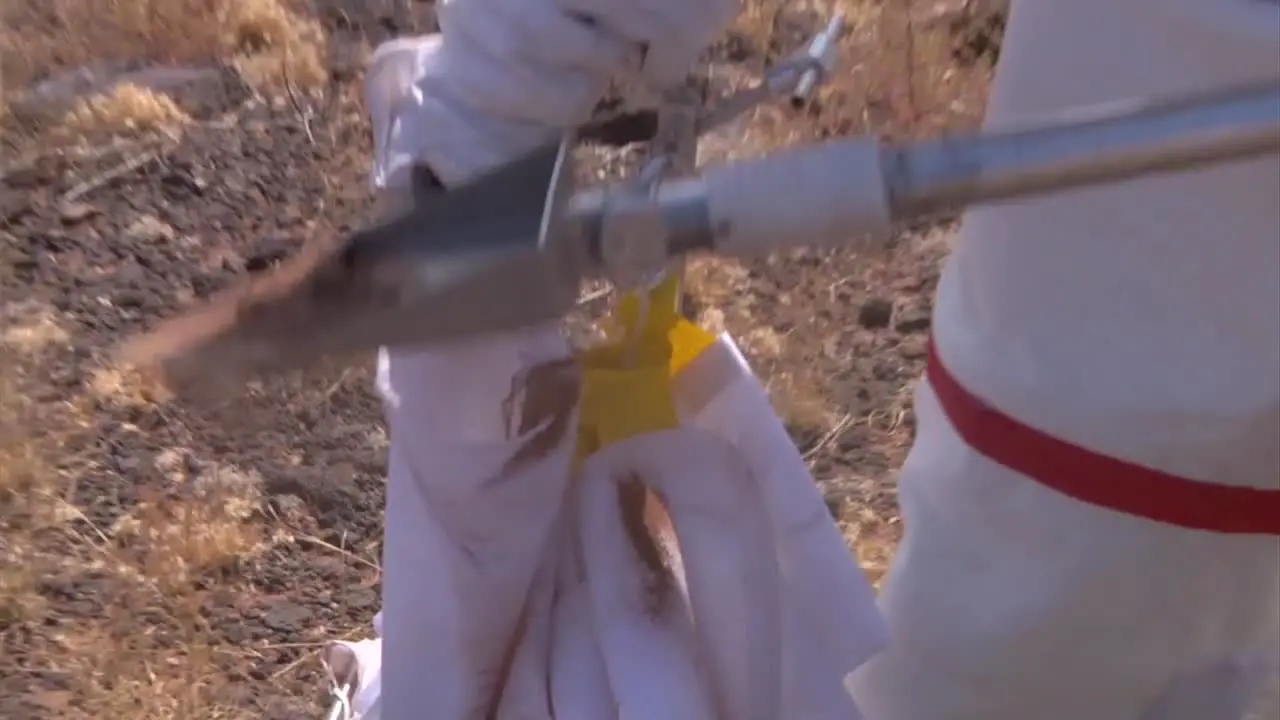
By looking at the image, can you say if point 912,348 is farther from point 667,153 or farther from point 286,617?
point 667,153

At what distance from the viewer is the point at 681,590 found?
559 mm

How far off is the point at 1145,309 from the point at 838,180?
0.69ft

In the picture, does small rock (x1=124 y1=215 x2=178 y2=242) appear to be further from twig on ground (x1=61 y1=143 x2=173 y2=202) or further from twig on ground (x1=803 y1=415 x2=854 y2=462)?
twig on ground (x1=803 y1=415 x2=854 y2=462)

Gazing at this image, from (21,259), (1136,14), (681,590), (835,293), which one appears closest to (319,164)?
(21,259)

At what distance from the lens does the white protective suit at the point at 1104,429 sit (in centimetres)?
46

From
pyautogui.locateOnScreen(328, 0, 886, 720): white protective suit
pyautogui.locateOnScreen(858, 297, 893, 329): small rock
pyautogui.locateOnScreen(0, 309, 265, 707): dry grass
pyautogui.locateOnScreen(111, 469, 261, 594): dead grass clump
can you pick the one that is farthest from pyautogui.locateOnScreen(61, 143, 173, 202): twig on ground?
pyautogui.locateOnScreen(328, 0, 886, 720): white protective suit

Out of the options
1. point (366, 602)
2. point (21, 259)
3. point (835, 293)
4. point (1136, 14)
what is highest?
point (21, 259)

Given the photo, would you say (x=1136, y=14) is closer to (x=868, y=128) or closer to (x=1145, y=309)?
(x=1145, y=309)

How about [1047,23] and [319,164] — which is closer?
[1047,23]

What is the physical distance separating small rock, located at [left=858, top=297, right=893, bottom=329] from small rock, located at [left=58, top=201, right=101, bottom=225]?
0.69 m

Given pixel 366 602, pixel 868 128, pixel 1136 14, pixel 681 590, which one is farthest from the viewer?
pixel 868 128

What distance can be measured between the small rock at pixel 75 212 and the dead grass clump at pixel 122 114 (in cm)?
10

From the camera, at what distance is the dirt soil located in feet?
3.39

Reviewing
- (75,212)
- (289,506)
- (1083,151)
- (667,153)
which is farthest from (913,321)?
(1083,151)
